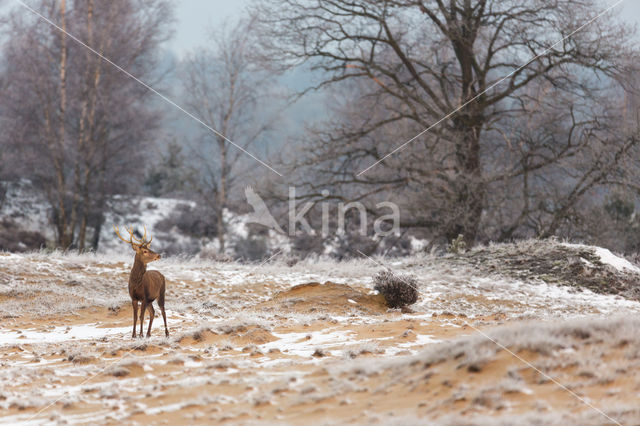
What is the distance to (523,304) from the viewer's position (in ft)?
32.6

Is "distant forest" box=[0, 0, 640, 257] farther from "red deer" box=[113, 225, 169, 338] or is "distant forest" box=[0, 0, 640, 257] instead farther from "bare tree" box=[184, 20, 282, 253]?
"red deer" box=[113, 225, 169, 338]

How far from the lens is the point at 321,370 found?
4496 mm

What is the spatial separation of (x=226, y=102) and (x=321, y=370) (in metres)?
17.7

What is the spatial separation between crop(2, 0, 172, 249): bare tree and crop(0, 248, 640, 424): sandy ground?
11.5 m

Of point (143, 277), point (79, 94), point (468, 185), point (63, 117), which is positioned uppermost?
point (79, 94)

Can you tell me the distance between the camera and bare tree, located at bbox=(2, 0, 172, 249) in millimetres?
18453

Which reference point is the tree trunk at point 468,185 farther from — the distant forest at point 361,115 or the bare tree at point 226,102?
the bare tree at point 226,102

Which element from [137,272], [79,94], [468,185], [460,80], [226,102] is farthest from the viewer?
[226,102]

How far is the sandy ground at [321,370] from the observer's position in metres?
3.27

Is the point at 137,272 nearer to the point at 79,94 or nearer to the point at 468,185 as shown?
the point at 468,185

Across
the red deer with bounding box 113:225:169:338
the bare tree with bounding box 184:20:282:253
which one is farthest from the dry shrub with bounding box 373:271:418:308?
the bare tree with bounding box 184:20:282:253

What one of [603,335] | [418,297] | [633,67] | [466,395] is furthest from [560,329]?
[633,67]

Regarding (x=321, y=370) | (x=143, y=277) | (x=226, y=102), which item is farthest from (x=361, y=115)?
(x=321, y=370)

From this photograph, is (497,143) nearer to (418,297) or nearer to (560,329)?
(418,297)
